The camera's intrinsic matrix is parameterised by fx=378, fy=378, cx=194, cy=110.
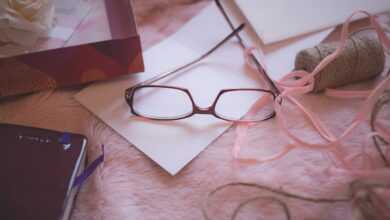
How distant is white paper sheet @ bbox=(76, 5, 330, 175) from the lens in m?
0.40

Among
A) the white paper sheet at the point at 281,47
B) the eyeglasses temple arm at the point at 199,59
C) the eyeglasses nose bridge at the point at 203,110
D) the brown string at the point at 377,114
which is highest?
the eyeglasses temple arm at the point at 199,59

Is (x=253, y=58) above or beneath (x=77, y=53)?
beneath

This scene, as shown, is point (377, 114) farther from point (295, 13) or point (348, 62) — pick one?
point (295, 13)

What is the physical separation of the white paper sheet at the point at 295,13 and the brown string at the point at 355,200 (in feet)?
0.67

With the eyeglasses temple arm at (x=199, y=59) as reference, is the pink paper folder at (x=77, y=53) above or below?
above

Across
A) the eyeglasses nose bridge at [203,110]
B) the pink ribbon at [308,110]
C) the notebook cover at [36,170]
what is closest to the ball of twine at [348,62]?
the pink ribbon at [308,110]

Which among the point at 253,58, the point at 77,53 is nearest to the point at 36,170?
the point at 77,53

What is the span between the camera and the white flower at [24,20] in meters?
0.41

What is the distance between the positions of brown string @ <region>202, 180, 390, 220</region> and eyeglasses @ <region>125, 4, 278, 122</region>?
0.28ft

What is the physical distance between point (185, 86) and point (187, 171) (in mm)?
112

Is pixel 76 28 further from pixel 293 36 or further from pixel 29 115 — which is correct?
pixel 293 36

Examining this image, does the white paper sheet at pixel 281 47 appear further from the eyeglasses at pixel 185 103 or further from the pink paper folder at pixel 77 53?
the pink paper folder at pixel 77 53

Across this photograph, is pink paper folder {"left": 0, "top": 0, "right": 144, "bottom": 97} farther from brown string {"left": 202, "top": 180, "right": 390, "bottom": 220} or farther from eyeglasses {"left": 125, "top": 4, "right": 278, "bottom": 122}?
brown string {"left": 202, "top": 180, "right": 390, "bottom": 220}

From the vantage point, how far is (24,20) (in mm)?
416
